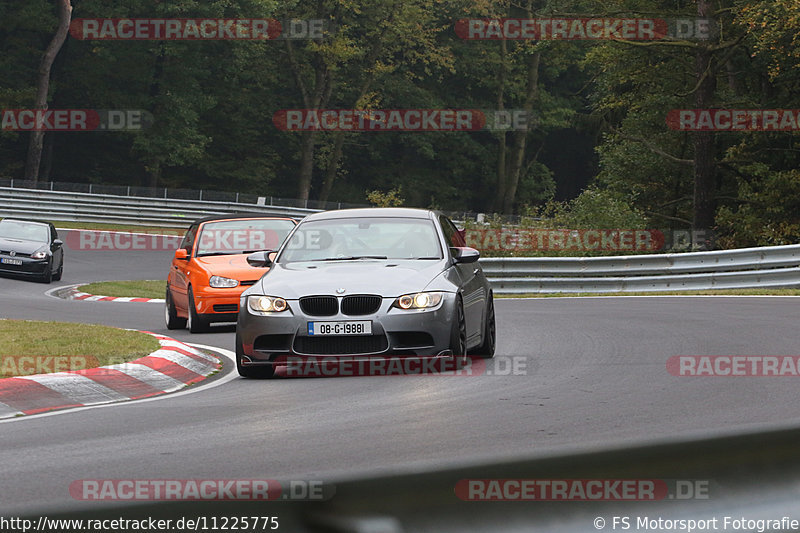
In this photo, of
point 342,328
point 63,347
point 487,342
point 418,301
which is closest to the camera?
point 342,328

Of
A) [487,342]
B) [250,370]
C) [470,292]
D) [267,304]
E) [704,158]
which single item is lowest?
[250,370]

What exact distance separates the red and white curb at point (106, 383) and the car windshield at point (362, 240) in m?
1.41

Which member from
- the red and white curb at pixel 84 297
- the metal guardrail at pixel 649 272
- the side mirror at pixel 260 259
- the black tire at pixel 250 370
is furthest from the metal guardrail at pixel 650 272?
the black tire at pixel 250 370

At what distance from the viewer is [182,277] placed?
16.4m

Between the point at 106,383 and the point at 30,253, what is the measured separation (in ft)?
62.1

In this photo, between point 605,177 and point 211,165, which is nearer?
point 605,177

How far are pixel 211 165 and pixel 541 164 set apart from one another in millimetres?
23496

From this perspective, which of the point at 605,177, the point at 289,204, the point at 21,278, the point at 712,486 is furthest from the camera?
the point at 289,204

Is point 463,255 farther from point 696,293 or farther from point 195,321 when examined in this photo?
point 696,293

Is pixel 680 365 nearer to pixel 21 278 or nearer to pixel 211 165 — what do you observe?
pixel 21 278

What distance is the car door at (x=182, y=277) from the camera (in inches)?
639

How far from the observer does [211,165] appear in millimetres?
70062

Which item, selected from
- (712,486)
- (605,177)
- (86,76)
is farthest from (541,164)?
(712,486)

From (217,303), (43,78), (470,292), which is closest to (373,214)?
(470,292)
